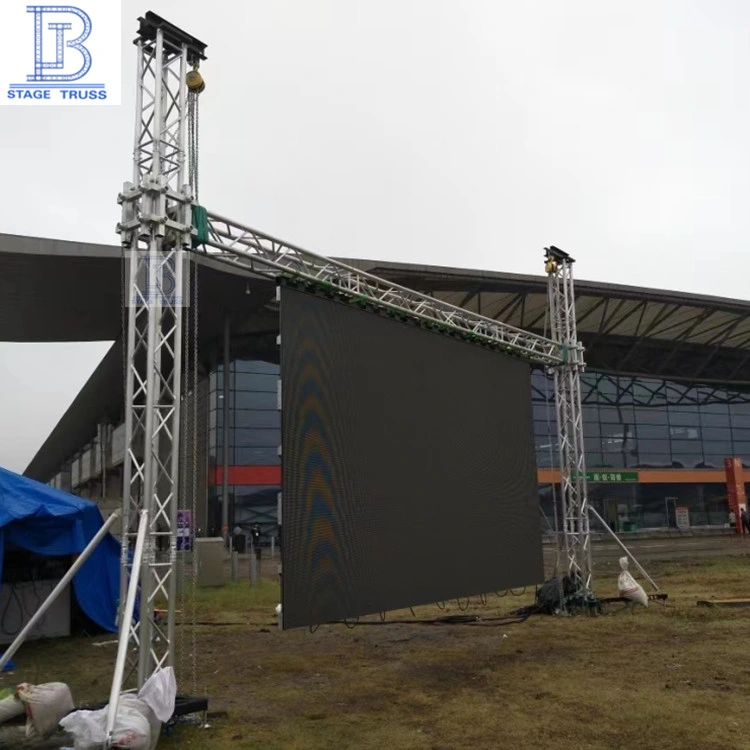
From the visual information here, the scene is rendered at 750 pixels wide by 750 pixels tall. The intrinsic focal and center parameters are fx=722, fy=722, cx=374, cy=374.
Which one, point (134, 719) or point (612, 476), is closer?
point (134, 719)

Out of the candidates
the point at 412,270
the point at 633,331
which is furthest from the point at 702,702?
the point at 633,331

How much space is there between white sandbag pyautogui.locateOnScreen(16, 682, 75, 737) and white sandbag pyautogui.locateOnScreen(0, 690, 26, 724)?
6cm

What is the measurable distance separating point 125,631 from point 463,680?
12.7ft

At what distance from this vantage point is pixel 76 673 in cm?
888

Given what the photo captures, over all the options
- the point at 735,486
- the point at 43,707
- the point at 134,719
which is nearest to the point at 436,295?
the point at 735,486

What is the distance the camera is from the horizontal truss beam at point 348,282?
761cm

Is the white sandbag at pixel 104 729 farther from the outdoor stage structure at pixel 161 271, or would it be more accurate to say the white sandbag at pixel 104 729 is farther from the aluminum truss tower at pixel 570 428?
the aluminum truss tower at pixel 570 428

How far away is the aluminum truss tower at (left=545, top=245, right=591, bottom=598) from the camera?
1241cm

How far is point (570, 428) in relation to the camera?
12859 mm

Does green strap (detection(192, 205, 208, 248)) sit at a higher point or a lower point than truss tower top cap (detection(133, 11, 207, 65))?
lower

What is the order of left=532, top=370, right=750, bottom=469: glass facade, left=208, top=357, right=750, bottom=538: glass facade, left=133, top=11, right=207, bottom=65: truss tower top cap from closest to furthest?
left=133, top=11, right=207, bottom=65: truss tower top cap → left=208, top=357, right=750, bottom=538: glass facade → left=532, top=370, right=750, bottom=469: glass facade

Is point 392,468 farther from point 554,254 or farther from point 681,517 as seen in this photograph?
point 681,517

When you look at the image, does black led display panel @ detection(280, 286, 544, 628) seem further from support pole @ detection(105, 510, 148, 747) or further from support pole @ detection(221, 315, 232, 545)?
support pole @ detection(221, 315, 232, 545)

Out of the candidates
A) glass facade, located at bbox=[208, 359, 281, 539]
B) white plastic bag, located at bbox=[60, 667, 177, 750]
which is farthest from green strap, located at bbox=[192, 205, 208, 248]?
glass facade, located at bbox=[208, 359, 281, 539]
